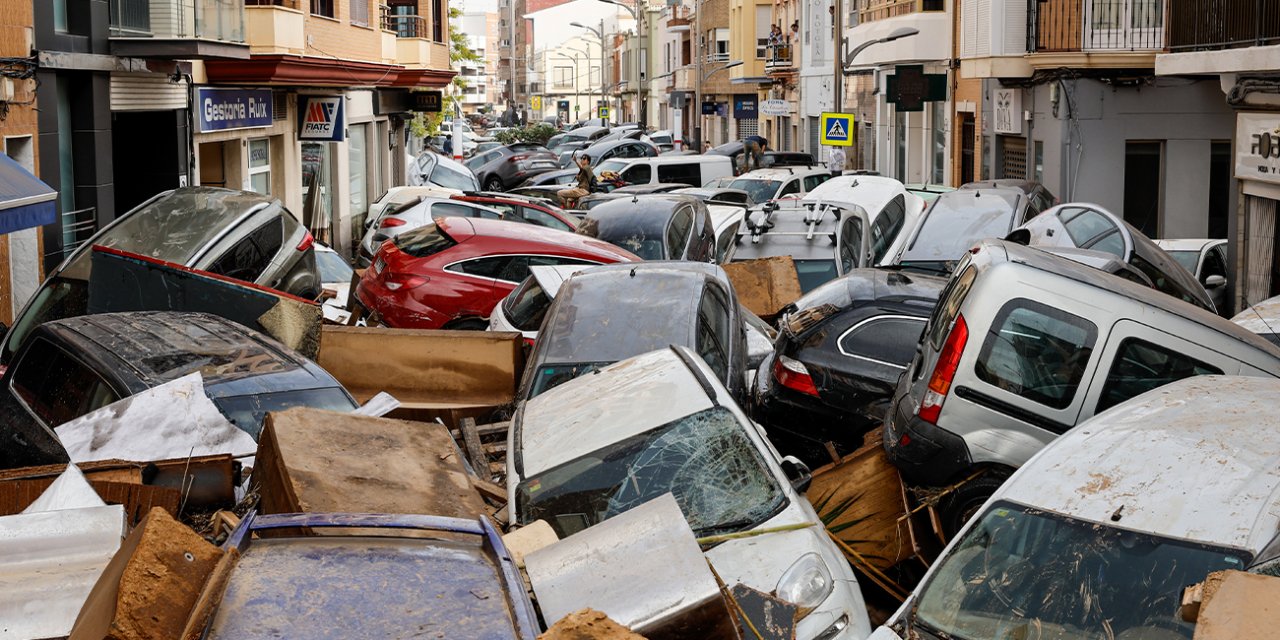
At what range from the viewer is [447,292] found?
42.9 feet

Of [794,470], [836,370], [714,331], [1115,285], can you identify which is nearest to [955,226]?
[714,331]

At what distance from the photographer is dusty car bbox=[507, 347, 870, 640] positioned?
5.76 meters

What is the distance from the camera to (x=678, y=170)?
33.1 metres

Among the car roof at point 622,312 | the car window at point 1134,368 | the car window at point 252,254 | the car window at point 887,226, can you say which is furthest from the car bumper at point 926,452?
the car window at point 887,226

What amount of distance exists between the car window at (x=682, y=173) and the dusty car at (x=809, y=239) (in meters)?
16.6

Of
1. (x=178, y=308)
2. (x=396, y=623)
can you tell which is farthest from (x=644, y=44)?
(x=396, y=623)

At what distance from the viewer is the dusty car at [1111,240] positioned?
41.9ft

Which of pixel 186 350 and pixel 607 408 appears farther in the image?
pixel 186 350

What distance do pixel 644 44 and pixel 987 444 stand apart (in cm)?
8943

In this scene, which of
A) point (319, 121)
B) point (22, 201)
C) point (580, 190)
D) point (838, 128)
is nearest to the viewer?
point (22, 201)

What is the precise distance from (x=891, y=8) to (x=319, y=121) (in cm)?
1399

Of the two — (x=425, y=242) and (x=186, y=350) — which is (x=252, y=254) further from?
(x=186, y=350)

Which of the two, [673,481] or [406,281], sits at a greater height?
[406,281]

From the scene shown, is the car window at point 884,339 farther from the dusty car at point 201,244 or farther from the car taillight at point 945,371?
the dusty car at point 201,244
